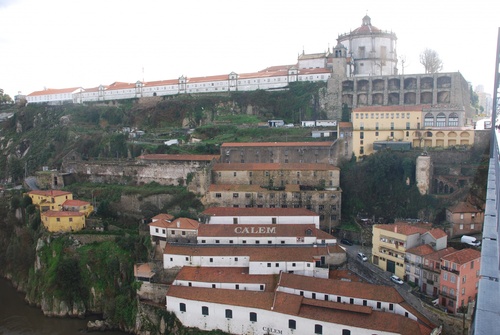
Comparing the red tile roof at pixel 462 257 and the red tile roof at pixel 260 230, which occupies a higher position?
the red tile roof at pixel 462 257

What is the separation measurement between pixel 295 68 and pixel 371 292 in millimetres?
32385

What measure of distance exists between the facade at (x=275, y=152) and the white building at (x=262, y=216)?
24.0ft

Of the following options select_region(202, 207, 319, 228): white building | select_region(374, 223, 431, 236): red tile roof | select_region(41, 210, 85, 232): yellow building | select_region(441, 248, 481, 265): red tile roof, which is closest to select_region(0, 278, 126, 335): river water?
select_region(41, 210, 85, 232): yellow building

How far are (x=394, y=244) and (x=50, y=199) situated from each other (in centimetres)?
2453

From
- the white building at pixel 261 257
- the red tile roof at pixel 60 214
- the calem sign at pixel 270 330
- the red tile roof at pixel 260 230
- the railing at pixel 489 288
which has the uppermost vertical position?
the railing at pixel 489 288

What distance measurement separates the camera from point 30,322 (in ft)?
79.9

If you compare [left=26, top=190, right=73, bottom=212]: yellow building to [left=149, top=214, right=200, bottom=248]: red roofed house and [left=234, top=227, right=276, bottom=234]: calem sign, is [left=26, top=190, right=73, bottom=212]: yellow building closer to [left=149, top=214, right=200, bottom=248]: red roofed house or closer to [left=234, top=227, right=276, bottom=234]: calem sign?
[left=149, top=214, right=200, bottom=248]: red roofed house

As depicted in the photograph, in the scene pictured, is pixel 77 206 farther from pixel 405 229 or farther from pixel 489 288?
pixel 489 288

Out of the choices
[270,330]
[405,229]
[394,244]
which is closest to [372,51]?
[405,229]

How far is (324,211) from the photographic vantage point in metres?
29.8

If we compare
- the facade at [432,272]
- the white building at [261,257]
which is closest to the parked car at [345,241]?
the white building at [261,257]

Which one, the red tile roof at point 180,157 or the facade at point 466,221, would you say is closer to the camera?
the facade at point 466,221

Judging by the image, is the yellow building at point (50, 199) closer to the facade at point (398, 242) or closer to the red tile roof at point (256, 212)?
the red tile roof at point (256, 212)

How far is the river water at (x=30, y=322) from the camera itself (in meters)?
23.2
